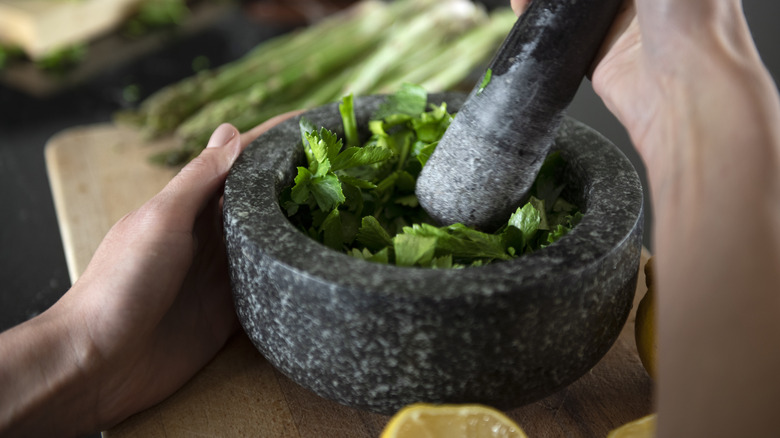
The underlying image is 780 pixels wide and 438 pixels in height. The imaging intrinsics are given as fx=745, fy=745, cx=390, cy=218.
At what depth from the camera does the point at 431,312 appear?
3.18ft

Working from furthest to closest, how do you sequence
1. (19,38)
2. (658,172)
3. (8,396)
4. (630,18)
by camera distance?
1. (19,38)
2. (630,18)
3. (8,396)
4. (658,172)

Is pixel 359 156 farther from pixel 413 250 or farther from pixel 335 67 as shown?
pixel 335 67

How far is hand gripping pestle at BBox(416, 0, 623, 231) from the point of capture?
1.13 m

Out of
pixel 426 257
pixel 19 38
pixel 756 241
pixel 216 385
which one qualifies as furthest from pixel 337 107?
pixel 19 38

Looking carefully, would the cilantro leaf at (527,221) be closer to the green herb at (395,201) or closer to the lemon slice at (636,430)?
the green herb at (395,201)

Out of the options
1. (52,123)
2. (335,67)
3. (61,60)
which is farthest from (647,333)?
(61,60)

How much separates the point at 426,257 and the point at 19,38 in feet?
7.73

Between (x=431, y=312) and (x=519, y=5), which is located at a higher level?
(x=519, y=5)

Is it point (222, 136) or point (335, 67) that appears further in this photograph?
point (335, 67)

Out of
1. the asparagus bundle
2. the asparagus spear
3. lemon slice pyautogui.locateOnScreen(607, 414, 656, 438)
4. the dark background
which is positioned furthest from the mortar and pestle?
the asparagus spear

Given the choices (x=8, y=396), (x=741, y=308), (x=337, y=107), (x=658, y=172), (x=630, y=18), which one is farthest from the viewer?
(x=337, y=107)

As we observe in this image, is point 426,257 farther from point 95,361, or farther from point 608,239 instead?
point 95,361

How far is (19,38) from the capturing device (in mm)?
2814

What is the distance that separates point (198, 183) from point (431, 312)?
52cm
